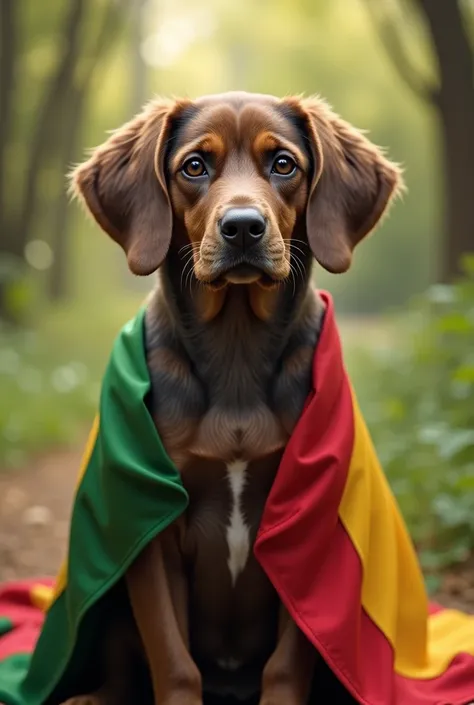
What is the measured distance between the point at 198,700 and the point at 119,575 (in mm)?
445

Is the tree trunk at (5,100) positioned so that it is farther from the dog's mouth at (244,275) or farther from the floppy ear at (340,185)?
the dog's mouth at (244,275)

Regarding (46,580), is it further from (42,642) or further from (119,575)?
(119,575)

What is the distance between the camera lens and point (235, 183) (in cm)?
331

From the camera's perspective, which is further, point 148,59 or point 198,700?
point 148,59

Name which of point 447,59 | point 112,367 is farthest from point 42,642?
point 447,59

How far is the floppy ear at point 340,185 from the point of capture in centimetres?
347

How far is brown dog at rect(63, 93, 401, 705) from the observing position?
3379 millimetres

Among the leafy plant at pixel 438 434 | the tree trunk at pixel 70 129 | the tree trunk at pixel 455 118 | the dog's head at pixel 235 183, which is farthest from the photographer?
the tree trunk at pixel 70 129

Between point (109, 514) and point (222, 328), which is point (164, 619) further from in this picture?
point (222, 328)

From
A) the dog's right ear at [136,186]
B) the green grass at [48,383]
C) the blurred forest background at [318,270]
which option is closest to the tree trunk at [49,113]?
the blurred forest background at [318,270]

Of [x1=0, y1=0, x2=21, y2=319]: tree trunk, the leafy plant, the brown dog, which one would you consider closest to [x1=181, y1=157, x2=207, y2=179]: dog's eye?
the brown dog

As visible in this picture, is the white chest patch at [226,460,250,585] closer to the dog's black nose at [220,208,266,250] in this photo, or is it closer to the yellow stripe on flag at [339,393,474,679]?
the yellow stripe on flag at [339,393,474,679]

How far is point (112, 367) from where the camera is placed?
358cm

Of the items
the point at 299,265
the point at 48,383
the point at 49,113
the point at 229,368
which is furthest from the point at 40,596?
the point at 49,113
